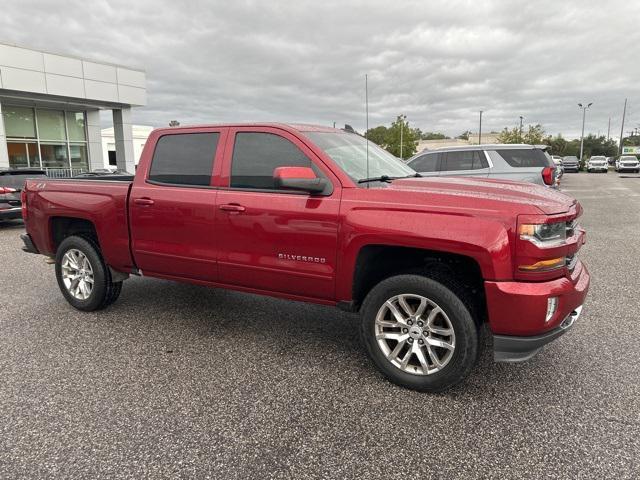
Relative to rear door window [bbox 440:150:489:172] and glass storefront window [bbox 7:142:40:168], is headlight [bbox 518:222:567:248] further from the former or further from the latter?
glass storefront window [bbox 7:142:40:168]

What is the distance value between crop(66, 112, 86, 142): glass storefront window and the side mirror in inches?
993

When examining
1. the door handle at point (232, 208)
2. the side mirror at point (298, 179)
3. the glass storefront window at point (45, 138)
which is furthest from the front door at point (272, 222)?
the glass storefront window at point (45, 138)

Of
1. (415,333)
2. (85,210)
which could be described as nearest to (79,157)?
(85,210)

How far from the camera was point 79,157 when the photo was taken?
2533cm

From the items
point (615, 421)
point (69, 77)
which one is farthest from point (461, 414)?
point (69, 77)

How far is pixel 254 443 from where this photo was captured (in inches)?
105

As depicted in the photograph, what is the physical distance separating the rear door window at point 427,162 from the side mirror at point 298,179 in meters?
7.96

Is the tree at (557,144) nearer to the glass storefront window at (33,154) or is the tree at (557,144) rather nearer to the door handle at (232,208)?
the glass storefront window at (33,154)

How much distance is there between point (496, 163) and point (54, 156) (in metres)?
22.3

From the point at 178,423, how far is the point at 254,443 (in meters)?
0.53

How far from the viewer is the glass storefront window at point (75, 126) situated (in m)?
24.5

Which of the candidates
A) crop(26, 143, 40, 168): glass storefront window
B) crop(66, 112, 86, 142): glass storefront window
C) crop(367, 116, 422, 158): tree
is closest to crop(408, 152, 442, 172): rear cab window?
crop(26, 143, 40, 168): glass storefront window

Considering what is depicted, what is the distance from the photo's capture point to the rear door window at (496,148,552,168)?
1013 cm

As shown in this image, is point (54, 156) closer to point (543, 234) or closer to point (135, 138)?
point (135, 138)
